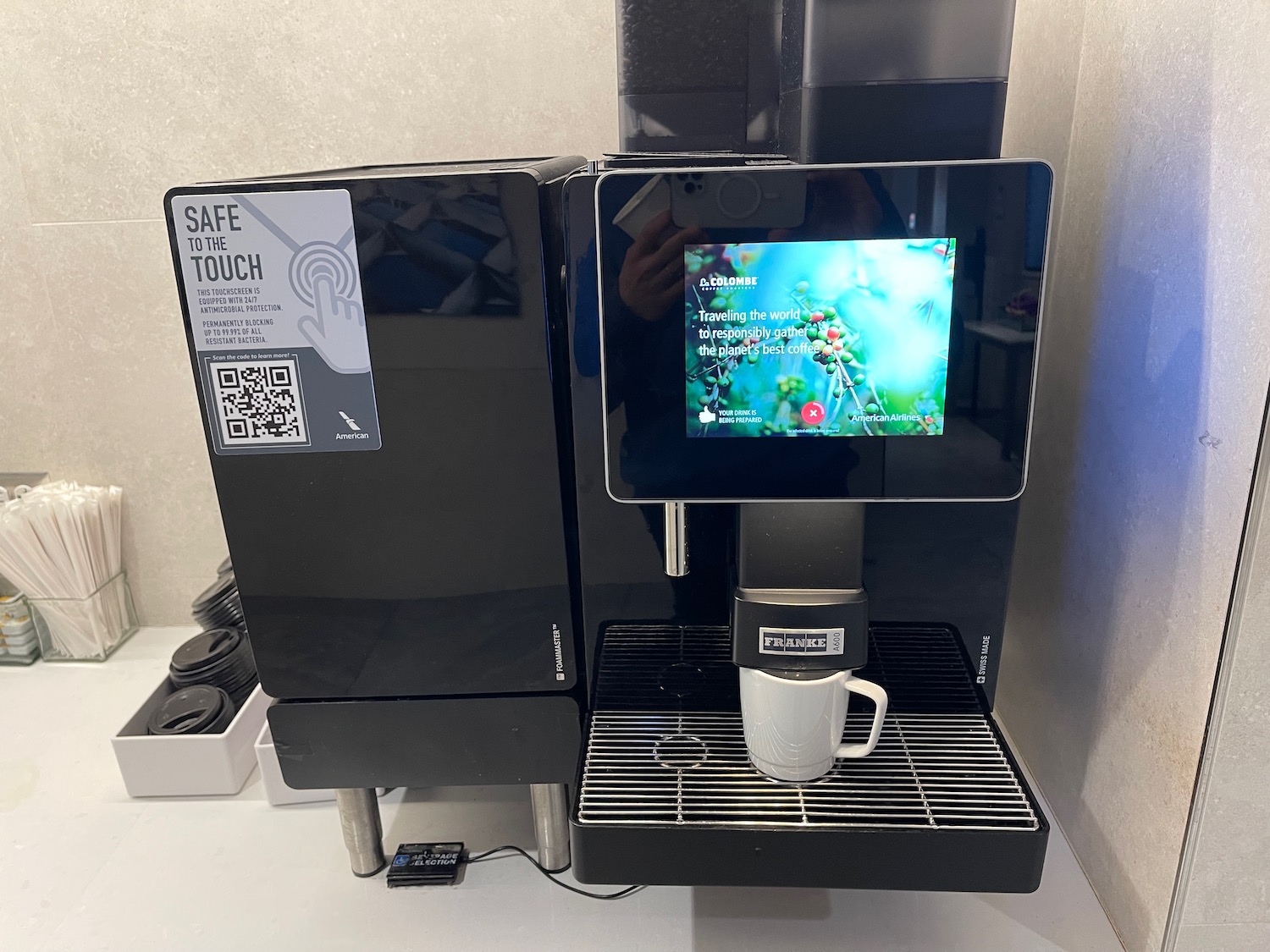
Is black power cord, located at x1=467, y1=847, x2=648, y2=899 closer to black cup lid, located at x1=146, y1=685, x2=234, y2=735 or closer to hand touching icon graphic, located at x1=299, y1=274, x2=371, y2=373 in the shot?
black cup lid, located at x1=146, y1=685, x2=234, y2=735

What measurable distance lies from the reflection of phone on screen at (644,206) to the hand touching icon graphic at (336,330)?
0.78 ft

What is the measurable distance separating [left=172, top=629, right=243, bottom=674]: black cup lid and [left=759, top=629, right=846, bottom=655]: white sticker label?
82cm

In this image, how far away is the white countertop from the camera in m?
0.85

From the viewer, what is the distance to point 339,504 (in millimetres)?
774

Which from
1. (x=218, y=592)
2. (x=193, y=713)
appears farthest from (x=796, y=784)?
(x=218, y=592)

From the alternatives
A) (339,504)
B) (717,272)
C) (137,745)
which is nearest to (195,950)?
(137,745)

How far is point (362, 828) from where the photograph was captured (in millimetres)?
921

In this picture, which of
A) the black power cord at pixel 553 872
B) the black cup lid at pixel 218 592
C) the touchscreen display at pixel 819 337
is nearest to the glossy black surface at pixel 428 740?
the black power cord at pixel 553 872

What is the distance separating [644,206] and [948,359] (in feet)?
0.78

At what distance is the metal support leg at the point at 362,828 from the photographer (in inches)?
35.5

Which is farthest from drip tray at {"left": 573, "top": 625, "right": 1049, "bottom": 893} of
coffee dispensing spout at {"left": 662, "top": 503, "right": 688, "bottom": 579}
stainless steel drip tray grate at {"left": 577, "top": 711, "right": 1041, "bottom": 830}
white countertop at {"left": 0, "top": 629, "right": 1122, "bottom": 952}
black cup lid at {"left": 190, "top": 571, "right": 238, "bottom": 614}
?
black cup lid at {"left": 190, "top": 571, "right": 238, "bottom": 614}

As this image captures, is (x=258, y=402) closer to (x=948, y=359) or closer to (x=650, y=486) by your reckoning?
(x=650, y=486)

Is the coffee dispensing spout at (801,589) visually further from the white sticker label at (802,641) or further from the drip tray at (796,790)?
the drip tray at (796,790)

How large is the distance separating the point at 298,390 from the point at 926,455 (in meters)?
0.50
